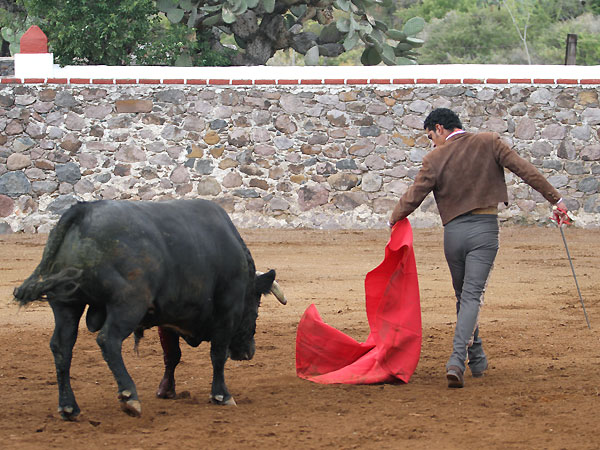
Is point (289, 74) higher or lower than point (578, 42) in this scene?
higher

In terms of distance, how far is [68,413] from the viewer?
5.30 metres

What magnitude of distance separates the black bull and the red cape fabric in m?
0.92

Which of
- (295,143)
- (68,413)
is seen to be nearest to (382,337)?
(68,413)

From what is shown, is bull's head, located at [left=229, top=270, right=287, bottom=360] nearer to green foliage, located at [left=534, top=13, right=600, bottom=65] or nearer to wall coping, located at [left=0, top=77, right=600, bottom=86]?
wall coping, located at [left=0, top=77, right=600, bottom=86]

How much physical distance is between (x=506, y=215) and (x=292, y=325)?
8.55m

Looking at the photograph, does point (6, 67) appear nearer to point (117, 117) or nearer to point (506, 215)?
point (117, 117)

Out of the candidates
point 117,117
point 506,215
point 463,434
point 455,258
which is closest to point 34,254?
point 117,117

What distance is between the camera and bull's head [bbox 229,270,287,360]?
6305mm

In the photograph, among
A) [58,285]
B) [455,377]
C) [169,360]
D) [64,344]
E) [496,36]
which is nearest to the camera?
[58,285]

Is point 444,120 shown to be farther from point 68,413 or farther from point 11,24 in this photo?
point 11,24

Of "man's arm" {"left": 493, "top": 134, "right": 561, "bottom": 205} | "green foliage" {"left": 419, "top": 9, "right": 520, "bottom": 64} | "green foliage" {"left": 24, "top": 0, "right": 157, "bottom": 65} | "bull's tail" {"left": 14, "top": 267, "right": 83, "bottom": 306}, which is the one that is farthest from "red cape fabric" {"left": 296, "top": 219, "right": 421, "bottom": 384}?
"green foliage" {"left": 419, "top": 9, "right": 520, "bottom": 64}

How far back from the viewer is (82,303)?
5262 mm

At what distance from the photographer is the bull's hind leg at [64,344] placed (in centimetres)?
524

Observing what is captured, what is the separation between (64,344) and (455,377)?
238 cm
